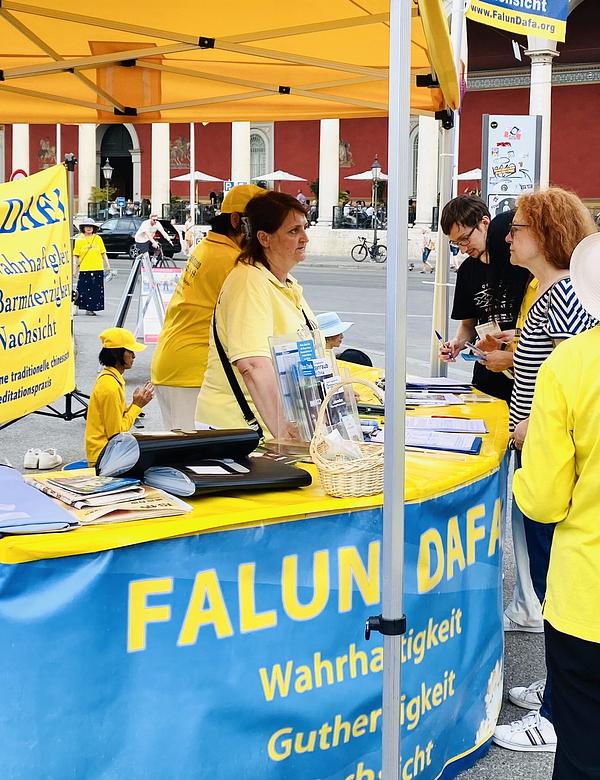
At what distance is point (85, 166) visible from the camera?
46.7 m

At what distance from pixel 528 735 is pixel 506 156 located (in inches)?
347

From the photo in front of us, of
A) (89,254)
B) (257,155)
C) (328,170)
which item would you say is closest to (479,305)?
(89,254)

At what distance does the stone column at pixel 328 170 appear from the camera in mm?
39656

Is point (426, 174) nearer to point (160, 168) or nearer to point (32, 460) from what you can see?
point (160, 168)

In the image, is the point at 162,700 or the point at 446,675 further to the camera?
the point at 446,675

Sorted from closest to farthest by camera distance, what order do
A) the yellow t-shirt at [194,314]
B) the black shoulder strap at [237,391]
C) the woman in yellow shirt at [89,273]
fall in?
the black shoulder strap at [237,391]
the yellow t-shirt at [194,314]
the woman in yellow shirt at [89,273]

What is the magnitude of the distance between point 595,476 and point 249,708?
987 millimetres

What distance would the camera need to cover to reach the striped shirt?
3.26m

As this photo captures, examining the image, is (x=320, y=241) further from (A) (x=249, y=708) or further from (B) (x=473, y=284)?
(A) (x=249, y=708)

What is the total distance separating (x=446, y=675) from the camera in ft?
9.75

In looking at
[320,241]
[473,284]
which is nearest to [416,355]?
[473,284]

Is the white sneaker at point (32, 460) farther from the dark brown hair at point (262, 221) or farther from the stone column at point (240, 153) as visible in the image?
the stone column at point (240, 153)

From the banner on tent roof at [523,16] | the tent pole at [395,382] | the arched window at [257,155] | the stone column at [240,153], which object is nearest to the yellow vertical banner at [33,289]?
the tent pole at [395,382]

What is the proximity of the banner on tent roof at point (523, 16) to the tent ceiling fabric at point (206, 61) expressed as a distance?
4.33 m
